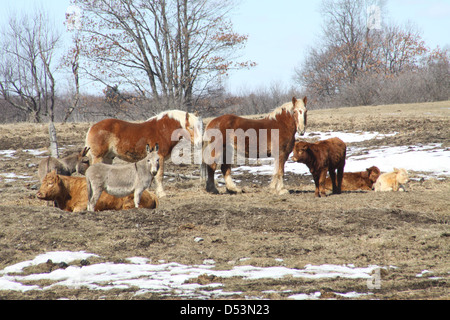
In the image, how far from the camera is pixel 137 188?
343 inches

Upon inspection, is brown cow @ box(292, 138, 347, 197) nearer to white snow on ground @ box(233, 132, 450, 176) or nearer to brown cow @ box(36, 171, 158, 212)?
brown cow @ box(36, 171, 158, 212)

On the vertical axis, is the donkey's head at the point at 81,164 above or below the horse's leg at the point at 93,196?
above

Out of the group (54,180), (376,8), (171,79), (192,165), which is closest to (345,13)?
(376,8)

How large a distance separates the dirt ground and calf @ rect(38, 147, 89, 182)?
821mm

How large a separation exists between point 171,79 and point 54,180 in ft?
70.1

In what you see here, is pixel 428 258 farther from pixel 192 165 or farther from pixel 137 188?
pixel 192 165

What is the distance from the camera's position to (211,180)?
1199 cm

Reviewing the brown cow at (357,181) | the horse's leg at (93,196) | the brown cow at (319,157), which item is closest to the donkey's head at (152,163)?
the horse's leg at (93,196)

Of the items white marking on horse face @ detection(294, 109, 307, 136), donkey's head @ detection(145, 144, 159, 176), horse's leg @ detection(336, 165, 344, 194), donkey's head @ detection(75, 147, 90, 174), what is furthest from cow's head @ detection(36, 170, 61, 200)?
horse's leg @ detection(336, 165, 344, 194)

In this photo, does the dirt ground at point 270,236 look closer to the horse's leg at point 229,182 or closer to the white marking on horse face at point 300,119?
the horse's leg at point 229,182

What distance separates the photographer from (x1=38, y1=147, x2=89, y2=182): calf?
11602 mm

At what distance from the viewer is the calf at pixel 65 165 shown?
38.1ft

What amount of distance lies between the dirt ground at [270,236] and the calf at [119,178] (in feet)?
1.39

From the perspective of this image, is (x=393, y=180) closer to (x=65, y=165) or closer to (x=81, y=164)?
(x=81, y=164)
